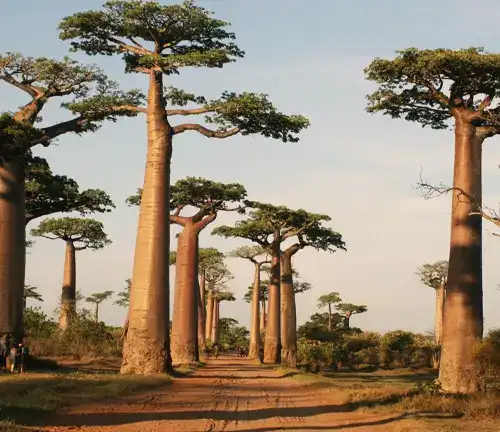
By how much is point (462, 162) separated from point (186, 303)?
12.9 metres

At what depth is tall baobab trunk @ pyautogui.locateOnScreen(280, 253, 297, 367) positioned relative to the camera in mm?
32656

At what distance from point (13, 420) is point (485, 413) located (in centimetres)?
678

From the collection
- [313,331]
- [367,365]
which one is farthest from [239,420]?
[313,331]

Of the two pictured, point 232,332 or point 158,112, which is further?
point 232,332

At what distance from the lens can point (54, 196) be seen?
975 inches

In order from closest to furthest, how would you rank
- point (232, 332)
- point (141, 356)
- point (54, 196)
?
point (141, 356), point (54, 196), point (232, 332)

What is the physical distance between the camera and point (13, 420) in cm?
743

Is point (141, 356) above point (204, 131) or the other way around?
the other way around

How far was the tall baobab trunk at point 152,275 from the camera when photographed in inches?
629

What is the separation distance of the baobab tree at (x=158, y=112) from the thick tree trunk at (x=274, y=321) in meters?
14.4

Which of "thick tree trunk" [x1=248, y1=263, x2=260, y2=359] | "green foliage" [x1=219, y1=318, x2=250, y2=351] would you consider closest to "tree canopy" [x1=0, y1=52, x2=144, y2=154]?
"thick tree trunk" [x1=248, y1=263, x2=260, y2=359]

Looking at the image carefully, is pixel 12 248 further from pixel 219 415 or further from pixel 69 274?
pixel 69 274

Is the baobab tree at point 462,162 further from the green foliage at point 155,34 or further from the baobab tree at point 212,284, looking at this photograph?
the baobab tree at point 212,284

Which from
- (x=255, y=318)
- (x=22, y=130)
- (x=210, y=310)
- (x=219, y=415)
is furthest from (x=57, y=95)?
(x=210, y=310)
